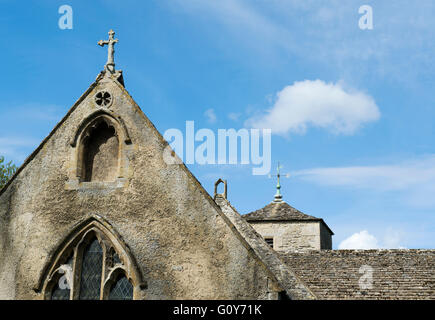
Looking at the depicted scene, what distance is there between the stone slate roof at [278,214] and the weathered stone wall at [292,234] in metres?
0.21

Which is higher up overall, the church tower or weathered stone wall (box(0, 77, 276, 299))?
the church tower

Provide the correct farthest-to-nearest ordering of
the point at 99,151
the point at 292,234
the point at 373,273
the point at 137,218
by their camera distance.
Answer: the point at 292,234 → the point at 373,273 → the point at 99,151 → the point at 137,218

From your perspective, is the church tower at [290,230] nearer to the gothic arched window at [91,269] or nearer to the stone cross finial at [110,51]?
the stone cross finial at [110,51]

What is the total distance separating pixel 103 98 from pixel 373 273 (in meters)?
11.5

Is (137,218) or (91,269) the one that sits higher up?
(137,218)

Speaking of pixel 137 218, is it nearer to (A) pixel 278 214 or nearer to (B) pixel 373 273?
(B) pixel 373 273

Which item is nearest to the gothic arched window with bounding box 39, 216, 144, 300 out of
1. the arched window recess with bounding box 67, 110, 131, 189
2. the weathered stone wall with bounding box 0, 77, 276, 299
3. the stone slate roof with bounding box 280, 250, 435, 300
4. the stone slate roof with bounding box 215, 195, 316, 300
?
the weathered stone wall with bounding box 0, 77, 276, 299

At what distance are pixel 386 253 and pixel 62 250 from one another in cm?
1302

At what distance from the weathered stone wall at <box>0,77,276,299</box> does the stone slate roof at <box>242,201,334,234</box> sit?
17110mm

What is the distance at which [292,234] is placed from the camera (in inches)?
1098

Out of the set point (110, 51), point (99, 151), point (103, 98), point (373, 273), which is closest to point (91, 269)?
point (99, 151)

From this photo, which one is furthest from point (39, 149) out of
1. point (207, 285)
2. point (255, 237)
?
point (255, 237)

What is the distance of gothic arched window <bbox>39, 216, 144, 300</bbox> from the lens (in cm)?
1084

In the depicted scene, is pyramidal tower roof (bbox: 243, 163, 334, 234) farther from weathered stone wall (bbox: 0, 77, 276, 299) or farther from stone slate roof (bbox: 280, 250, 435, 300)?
weathered stone wall (bbox: 0, 77, 276, 299)
